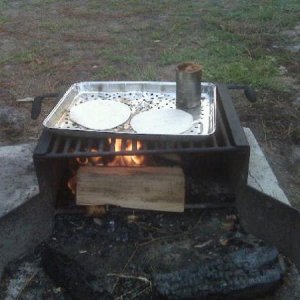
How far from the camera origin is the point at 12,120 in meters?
4.67

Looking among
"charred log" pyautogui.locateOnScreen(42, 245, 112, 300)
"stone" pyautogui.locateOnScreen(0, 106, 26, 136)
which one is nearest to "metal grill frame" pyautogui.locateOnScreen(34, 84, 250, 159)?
"charred log" pyautogui.locateOnScreen(42, 245, 112, 300)

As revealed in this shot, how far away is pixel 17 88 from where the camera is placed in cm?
538

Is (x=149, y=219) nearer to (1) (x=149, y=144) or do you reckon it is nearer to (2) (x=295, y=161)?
(1) (x=149, y=144)

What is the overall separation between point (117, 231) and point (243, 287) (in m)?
0.85

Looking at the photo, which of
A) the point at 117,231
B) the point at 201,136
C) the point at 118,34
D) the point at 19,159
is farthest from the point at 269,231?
the point at 118,34

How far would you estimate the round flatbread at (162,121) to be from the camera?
2695 mm

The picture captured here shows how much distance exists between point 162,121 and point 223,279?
106cm

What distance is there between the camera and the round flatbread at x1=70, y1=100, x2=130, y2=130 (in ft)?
9.18

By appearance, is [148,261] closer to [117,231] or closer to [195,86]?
[117,231]

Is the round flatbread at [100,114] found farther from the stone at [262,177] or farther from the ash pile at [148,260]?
the stone at [262,177]

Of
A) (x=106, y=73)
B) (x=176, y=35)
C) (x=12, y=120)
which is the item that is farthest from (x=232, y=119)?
(x=176, y=35)

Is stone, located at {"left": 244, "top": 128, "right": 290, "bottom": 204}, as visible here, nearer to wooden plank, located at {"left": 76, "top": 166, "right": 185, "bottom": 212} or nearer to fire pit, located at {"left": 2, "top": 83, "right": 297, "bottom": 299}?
fire pit, located at {"left": 2, "top": 83, "right": 297, "bottom": 299}

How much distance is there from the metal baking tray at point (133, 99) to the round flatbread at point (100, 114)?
42 millimetres

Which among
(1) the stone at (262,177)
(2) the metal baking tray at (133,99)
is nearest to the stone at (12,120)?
(2) the metal baking tray at (133,99)
